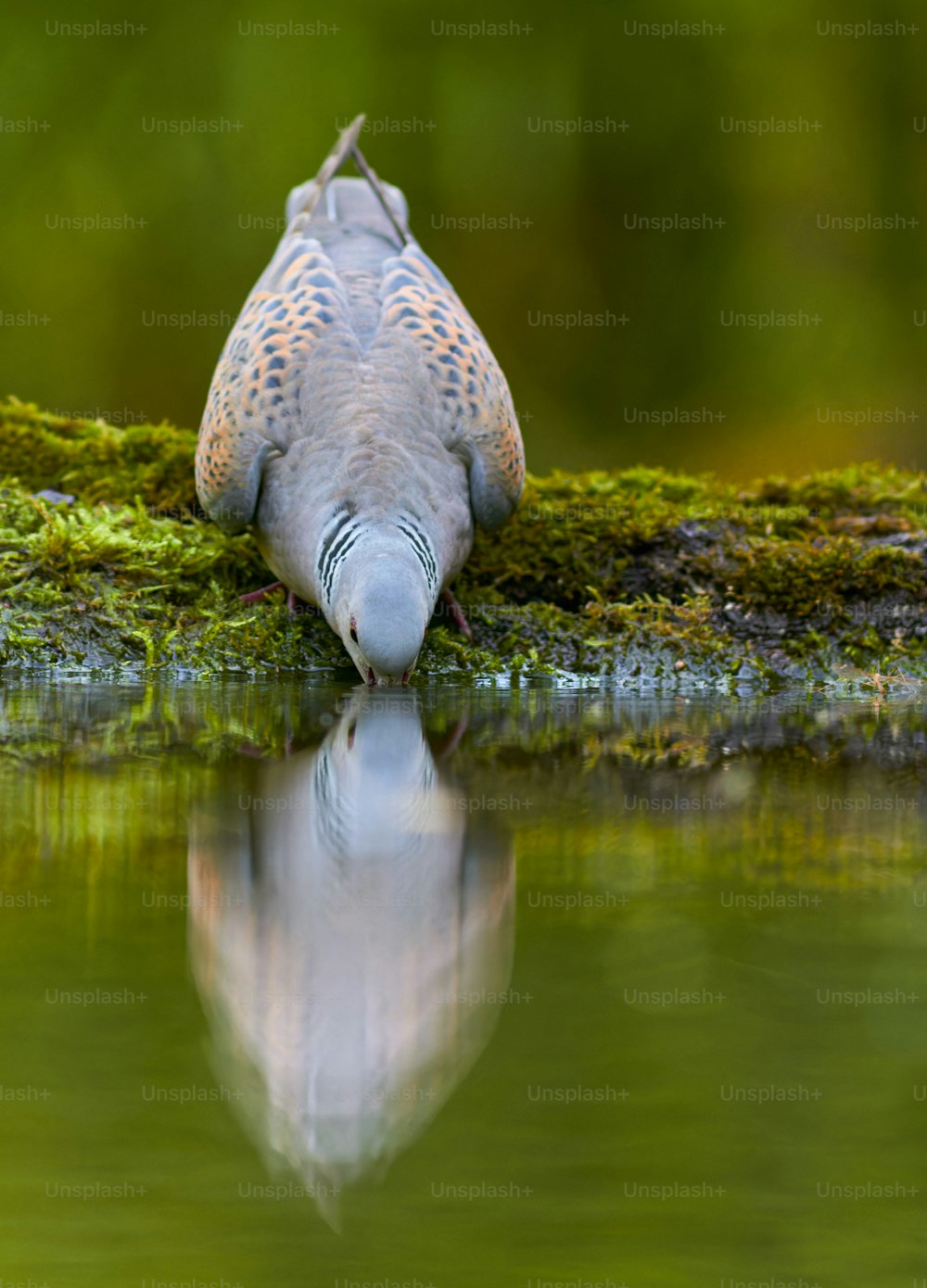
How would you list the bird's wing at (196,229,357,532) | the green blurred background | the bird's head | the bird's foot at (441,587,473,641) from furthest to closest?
the green blurred background, the bird's foot at (441,587,473,641), the bird's wing at (196,229,357,532), the bird's head

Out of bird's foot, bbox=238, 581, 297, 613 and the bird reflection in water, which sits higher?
bird's foot, bbox=238, 581, 297, 613

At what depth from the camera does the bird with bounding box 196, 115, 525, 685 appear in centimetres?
543

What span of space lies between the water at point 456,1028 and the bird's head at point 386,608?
1.16m

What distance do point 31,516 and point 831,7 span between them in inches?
313

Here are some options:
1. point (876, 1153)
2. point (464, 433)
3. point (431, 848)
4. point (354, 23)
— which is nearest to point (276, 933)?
point (431, 848)

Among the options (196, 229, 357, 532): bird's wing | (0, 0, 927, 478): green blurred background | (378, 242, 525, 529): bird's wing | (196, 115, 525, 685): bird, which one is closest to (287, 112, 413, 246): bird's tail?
(196, 115, 525, 685): bird

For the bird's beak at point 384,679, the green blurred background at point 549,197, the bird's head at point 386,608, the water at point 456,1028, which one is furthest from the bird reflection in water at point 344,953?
the green blurred background at point 549,197

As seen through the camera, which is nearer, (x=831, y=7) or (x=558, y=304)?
(x=831, y=7)

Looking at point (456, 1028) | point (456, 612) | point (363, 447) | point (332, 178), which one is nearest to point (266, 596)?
point (456, 612)

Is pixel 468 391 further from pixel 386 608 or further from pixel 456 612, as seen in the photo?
pixel 386 608

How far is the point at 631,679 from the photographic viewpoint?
20.5ft

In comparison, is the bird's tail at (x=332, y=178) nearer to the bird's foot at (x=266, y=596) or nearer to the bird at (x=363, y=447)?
the bird at (x=363, y=447)

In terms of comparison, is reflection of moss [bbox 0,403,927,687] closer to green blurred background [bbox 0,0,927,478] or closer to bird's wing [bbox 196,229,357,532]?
bird's wing [bbox 196,229,357,532]

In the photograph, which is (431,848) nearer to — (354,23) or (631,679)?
(631,679)
